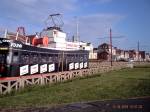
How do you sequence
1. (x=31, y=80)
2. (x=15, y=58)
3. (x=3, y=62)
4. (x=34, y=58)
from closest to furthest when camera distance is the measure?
1. (x=31, y=80)
2. (x=3, y=62)
3. (x=15, y=58)
4. (x=34, y=58)

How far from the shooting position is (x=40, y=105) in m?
13.5

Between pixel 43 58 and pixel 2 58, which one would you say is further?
pixel 43 58

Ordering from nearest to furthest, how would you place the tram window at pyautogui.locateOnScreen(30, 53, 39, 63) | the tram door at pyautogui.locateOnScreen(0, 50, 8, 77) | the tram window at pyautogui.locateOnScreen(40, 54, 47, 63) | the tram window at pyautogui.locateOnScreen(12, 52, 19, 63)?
the tram door at pyautogui.locateOnScreen(0, 50, 8, 77), the tram window at pyautogui.locateOnScreen(12, 52, 19, 63), the tram window at pyautogui.locateOnScreen(30, 53, 39, 63), the tram window at pyautogui.locateOnScreen(40, 54, 47, 63)

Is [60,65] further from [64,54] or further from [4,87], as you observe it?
[4,87]

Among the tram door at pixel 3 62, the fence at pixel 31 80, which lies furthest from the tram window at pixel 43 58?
the tram door at pixel 3 62

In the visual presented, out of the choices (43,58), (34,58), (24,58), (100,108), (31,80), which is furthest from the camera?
(43,58)

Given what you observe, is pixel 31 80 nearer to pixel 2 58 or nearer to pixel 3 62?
pixel 3 62

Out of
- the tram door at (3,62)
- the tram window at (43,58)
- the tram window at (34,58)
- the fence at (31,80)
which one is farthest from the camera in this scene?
the tram window at (43,58)

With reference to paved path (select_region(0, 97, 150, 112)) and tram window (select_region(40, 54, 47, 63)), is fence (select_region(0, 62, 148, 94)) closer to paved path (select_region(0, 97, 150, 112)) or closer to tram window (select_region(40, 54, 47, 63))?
tram window (select_region(40, 54, 47, 63))

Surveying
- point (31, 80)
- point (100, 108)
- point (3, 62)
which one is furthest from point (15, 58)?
point (100, 108)

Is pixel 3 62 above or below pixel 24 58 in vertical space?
below

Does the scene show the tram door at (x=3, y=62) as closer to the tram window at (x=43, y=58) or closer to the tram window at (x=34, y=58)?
the tram window at (x=34, y=58)

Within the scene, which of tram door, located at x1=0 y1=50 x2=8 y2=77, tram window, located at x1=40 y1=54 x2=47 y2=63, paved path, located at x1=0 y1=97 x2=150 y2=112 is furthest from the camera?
tram window, located at x1=40 y1=54 x2=47 y2=63

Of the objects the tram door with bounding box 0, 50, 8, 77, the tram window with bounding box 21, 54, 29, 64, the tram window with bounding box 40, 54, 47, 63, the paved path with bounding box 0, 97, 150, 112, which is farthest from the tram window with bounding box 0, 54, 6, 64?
the paved path with bounding box 0, 97, 150, 112
